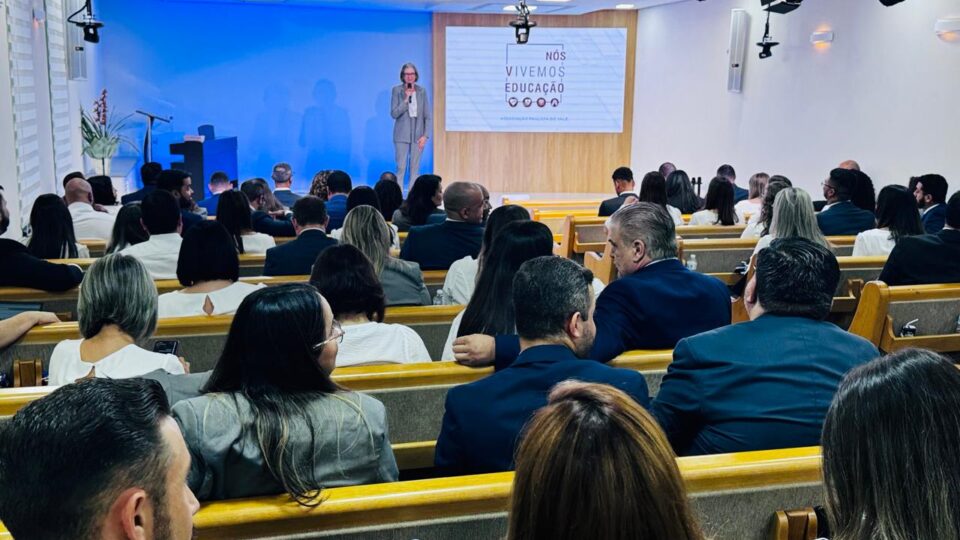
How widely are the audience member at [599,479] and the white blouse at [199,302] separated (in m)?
2.51

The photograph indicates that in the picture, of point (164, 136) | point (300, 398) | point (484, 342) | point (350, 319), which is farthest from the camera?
point (164, 136)

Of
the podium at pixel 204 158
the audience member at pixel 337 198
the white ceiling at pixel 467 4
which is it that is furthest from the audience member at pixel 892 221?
the podium at pixel 204 158

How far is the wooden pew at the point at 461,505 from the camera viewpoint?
1.59 m

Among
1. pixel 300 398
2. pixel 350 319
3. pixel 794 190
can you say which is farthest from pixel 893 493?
pixel 794 190

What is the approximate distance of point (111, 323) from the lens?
246 centimetres

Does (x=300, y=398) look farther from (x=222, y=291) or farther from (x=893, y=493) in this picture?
(x=222, y=291)

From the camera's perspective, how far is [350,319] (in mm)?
2729

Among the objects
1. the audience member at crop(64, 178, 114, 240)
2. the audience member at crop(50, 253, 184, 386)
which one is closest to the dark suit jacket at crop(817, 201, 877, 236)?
the audience member at crop(50, 253, 184, 386)

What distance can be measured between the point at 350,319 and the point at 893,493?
1838mm

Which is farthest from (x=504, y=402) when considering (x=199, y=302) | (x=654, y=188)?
(x=654, y=188)

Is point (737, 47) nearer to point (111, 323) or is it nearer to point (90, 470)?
point (111, 323)

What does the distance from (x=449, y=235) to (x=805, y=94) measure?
5.67 meters

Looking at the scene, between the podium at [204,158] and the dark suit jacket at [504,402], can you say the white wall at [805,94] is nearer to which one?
the podium at [204,158]

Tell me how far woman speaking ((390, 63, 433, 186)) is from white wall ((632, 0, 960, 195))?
3284 mm
